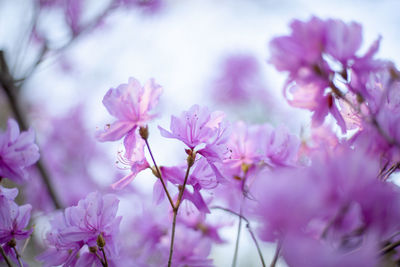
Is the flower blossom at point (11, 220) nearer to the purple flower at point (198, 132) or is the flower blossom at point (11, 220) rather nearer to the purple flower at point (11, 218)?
the purple flower at point (11, 218)

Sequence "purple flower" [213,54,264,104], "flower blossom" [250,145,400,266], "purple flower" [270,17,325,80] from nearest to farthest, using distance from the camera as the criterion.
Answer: "flower blossom" [250,145,400,266], "purple flower" [270,17,325,80], "purple flower" [213,54,264,104]

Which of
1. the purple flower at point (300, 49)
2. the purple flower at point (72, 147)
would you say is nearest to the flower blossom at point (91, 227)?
the purple flower at point (300, 49)

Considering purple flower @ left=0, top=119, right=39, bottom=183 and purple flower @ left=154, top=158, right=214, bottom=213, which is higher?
purple flower @ left=0, top=119, right=39, bottom=183

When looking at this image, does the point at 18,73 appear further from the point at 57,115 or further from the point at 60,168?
the point at 57,115

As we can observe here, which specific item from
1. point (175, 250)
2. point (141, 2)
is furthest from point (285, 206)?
point (141, 2)

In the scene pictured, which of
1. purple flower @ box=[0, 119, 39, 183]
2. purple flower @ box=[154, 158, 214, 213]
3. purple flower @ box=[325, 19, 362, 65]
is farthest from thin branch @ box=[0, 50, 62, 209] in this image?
purple flower @ box=[325, 19, 362, 65]

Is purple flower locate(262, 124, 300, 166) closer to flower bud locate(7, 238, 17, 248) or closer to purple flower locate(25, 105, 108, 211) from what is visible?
flower bud locate(7, 238, 17, 248)
